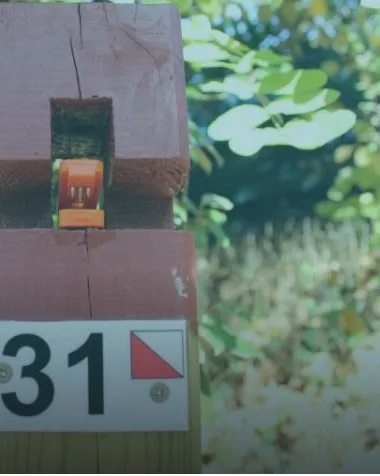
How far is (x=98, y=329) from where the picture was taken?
135 centimetres

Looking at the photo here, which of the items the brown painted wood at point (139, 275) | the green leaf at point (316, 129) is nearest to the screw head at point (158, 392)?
the brown painted wood at point (139, 275)

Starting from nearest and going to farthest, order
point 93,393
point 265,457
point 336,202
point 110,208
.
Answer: point 93,393 → point 110,208 → point 265,457 → point 336,202

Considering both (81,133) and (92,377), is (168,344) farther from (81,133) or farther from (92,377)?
(81,133)

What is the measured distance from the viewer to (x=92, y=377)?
1.35m

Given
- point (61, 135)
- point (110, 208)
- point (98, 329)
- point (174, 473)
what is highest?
point (61, 135)

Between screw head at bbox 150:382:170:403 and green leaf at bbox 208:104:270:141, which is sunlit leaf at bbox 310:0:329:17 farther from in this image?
screw head at bbox 150:382:170:403

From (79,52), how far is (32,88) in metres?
0.11

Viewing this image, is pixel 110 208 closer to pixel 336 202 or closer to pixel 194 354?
pixel 194 354

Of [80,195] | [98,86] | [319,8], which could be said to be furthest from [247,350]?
[319,8]

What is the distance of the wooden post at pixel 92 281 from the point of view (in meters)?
1.34

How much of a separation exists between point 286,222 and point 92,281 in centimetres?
54

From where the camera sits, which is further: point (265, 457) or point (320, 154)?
point (320, 154)

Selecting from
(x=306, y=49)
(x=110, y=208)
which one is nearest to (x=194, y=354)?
(x=110, y=208)

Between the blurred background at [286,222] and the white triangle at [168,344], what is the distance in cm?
28
